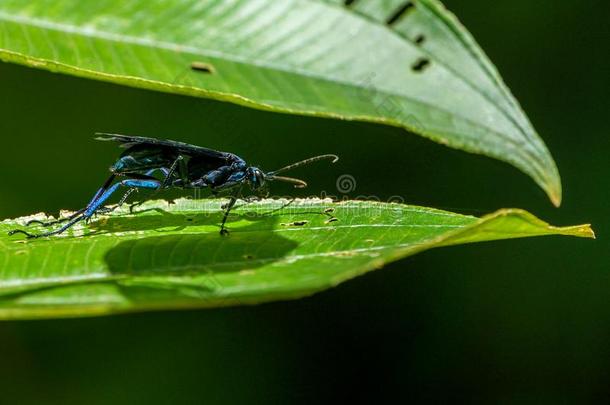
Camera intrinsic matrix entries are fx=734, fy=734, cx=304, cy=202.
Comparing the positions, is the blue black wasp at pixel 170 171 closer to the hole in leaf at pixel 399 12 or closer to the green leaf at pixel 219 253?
the green leaf at pixel 219 253

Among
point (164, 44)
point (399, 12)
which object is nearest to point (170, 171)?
point (164, 44)

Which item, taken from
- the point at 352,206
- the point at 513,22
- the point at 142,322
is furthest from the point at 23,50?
the point at 513,22

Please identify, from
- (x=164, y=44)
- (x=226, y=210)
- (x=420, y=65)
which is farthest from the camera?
(x=226, y=210)

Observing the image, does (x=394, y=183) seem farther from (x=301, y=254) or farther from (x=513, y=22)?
(x=301, y=254)

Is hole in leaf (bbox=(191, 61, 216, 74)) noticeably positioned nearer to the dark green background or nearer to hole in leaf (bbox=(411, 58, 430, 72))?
hole in leaf (bbox=(411, 58, 430, 72))

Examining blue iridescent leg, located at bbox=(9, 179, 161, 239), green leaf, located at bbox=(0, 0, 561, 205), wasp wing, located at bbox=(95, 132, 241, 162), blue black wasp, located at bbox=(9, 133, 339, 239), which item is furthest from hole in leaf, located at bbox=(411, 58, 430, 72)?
wasp wing, located at bbox=(95, 132, 241, 162)

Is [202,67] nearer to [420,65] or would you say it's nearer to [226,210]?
[420,65]
